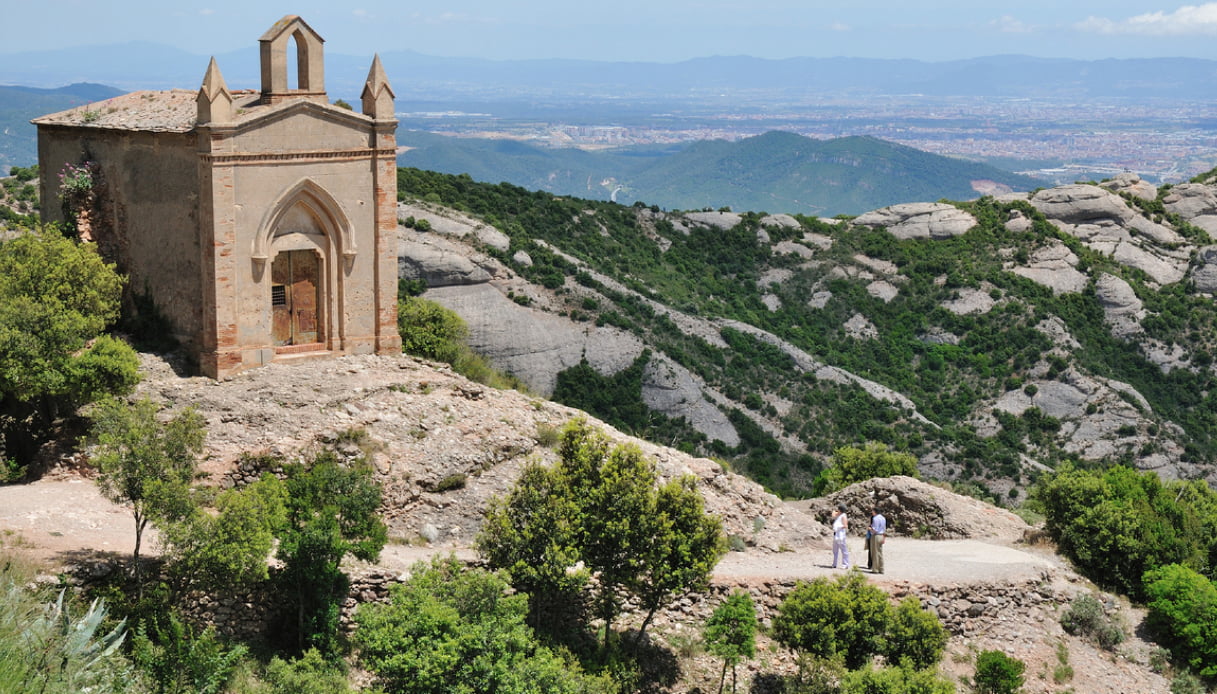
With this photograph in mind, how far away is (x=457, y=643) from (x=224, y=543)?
3.20 m

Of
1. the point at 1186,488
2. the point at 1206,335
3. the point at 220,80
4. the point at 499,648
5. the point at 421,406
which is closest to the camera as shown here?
the point at 499,648

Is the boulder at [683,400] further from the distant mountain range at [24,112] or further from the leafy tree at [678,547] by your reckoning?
the distant mountain range at [24,112]

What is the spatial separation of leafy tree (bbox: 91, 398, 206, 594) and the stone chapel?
5164mm

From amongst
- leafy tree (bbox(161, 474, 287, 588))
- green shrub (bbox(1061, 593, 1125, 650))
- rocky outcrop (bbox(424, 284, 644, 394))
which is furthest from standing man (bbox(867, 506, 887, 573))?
rocky outcrop (bbox(424, 284, 644, 394))

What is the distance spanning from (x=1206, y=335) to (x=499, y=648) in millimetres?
49282

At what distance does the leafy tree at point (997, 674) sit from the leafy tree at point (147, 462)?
11796 millimetres

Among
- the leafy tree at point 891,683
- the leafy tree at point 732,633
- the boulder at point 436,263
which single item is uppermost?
the boulder at point 436,263

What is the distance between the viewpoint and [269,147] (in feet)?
71.9

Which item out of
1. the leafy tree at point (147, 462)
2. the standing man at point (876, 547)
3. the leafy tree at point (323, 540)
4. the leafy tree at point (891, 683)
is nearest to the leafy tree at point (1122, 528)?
the standing man at point (876, 547)

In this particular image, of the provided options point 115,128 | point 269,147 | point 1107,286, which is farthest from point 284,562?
point 1107,286

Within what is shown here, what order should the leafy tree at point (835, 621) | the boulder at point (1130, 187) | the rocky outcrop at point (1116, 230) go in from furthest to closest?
the boulder at point (1130, 187)
the rocky outcrop at point (1116, 230)
the leafy tree at point (835, 621)

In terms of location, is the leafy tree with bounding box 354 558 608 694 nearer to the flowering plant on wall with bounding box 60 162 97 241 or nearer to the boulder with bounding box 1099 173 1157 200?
the flowering plant on wall with bounding box 60 162 97 241

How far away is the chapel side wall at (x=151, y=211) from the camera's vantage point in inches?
862

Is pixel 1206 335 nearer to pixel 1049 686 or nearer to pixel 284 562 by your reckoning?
pixel 1049 686
